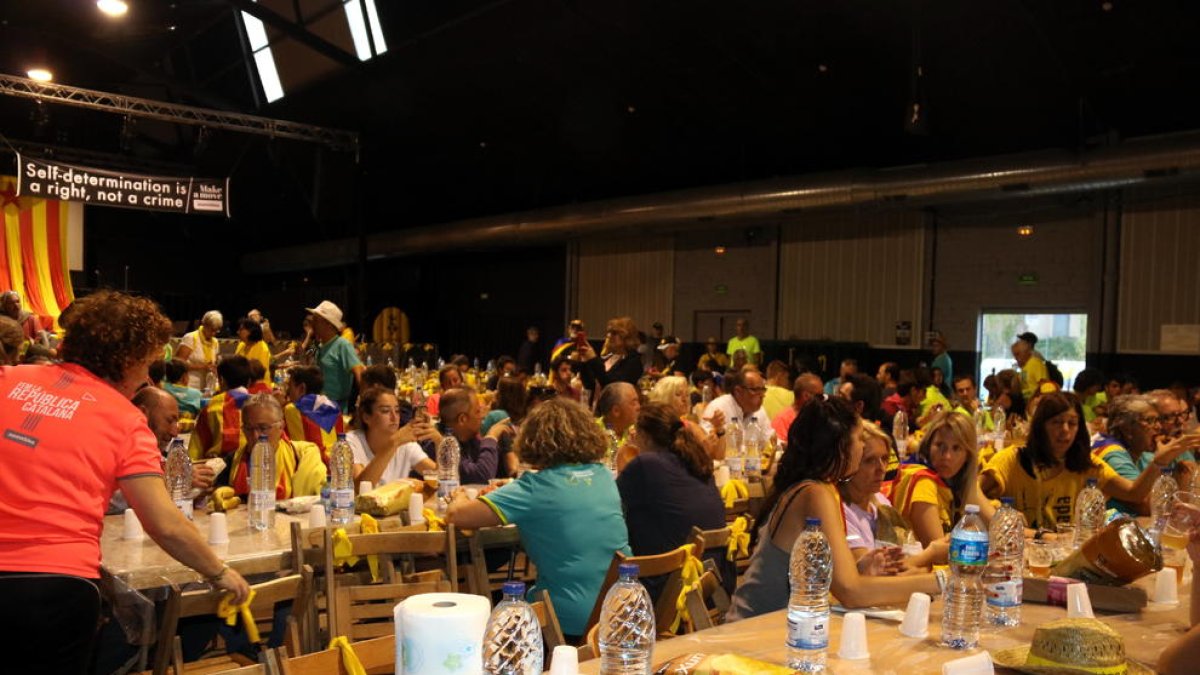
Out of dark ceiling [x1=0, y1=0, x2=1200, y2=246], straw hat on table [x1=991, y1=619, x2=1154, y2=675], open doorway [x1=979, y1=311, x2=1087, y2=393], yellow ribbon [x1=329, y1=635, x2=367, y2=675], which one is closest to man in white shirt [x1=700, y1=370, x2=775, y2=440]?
dark ceiling [x1=0, y1=0, x2=1200, y2=246]

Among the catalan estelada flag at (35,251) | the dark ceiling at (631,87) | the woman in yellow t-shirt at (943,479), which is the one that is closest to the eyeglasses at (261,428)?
the woman in yellow t-shirt at (943,479)

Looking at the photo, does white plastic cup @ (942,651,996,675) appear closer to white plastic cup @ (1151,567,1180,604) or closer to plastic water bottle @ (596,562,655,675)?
plastic water bottle @ (596,562,655,675)

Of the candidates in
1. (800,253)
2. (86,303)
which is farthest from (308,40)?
(86,303)

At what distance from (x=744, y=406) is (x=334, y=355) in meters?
3.04

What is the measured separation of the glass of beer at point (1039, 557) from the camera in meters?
3.14

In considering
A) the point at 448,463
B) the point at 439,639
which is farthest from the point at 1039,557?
the point at 448,463

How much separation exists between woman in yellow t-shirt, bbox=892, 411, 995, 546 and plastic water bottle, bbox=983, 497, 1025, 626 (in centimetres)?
61

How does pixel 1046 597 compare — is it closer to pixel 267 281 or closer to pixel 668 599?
pixel 668 599

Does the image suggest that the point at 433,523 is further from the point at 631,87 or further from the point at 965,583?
the point at 631,87

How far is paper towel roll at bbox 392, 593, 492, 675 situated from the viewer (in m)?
1.63

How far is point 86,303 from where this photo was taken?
2.54m

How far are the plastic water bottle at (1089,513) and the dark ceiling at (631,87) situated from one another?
6.50 metres

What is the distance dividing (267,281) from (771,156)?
56.7 feet

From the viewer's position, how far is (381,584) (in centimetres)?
300
